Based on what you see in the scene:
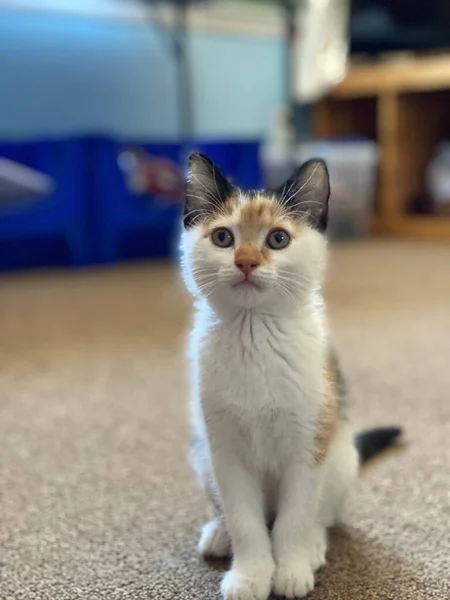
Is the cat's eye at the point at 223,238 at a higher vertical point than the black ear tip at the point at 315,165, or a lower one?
lower

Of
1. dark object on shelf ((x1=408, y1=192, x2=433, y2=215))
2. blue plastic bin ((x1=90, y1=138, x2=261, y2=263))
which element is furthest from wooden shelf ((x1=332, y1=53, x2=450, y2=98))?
blue plastic bin ((x1=90, y1=138, x2=261, y2=263))

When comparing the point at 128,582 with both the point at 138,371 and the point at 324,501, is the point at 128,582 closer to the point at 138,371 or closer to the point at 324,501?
the point at 324,501

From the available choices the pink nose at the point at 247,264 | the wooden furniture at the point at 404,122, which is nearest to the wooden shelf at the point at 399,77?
the wooden furniture at the point at 404,122

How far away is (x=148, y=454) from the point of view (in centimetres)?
109

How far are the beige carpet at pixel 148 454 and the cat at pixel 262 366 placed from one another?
0.06m

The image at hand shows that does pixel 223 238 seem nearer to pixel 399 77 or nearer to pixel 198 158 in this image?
pixel 198 158

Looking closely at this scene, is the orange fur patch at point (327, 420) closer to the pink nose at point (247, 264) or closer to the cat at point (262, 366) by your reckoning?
the cat at point (262, 366)

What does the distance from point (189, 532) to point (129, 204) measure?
2.17 metres

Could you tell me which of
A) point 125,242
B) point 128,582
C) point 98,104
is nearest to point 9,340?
point 128,582

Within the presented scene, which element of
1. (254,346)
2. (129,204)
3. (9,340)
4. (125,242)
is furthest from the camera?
(125,242)

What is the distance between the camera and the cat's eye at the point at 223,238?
2.26 feet

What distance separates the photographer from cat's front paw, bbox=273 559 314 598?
0.69 metres

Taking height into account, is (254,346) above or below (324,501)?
above

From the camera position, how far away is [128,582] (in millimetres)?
728
